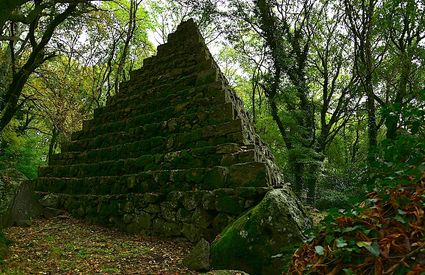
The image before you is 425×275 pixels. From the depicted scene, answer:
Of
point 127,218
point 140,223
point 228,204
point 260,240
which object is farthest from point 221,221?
point 127,218

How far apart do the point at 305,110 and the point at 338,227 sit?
14791 mm

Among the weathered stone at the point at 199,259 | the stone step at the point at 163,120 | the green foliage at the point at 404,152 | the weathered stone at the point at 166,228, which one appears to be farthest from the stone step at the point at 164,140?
the green foliage at the point at 404,152

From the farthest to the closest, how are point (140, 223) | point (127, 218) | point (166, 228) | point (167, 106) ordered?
1. point (167, 106)
2. point (127, 218)
3. point (140, 223)
4. point (166, 228)

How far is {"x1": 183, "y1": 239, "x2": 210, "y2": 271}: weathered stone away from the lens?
454 centimetres

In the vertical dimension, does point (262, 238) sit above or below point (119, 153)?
below

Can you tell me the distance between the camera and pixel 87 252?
5348 mm

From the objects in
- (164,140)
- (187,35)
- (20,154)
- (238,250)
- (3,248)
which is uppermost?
(187,35)

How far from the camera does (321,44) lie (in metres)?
18.3

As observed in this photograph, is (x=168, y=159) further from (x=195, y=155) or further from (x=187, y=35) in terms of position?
(x=187, y=35)

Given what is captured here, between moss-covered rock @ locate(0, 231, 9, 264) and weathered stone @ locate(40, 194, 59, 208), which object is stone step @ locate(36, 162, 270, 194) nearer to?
weathered stone @ locate(40, 194, 59, 208)

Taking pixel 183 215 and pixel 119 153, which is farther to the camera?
pixel 119 153

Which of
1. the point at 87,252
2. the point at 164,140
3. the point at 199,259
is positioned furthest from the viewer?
the point at 164,140

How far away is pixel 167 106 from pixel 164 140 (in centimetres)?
158

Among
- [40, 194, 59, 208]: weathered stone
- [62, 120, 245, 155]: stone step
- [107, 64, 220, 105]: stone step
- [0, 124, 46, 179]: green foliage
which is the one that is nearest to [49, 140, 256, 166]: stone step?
[62, 120, 245, 155]: stone step
